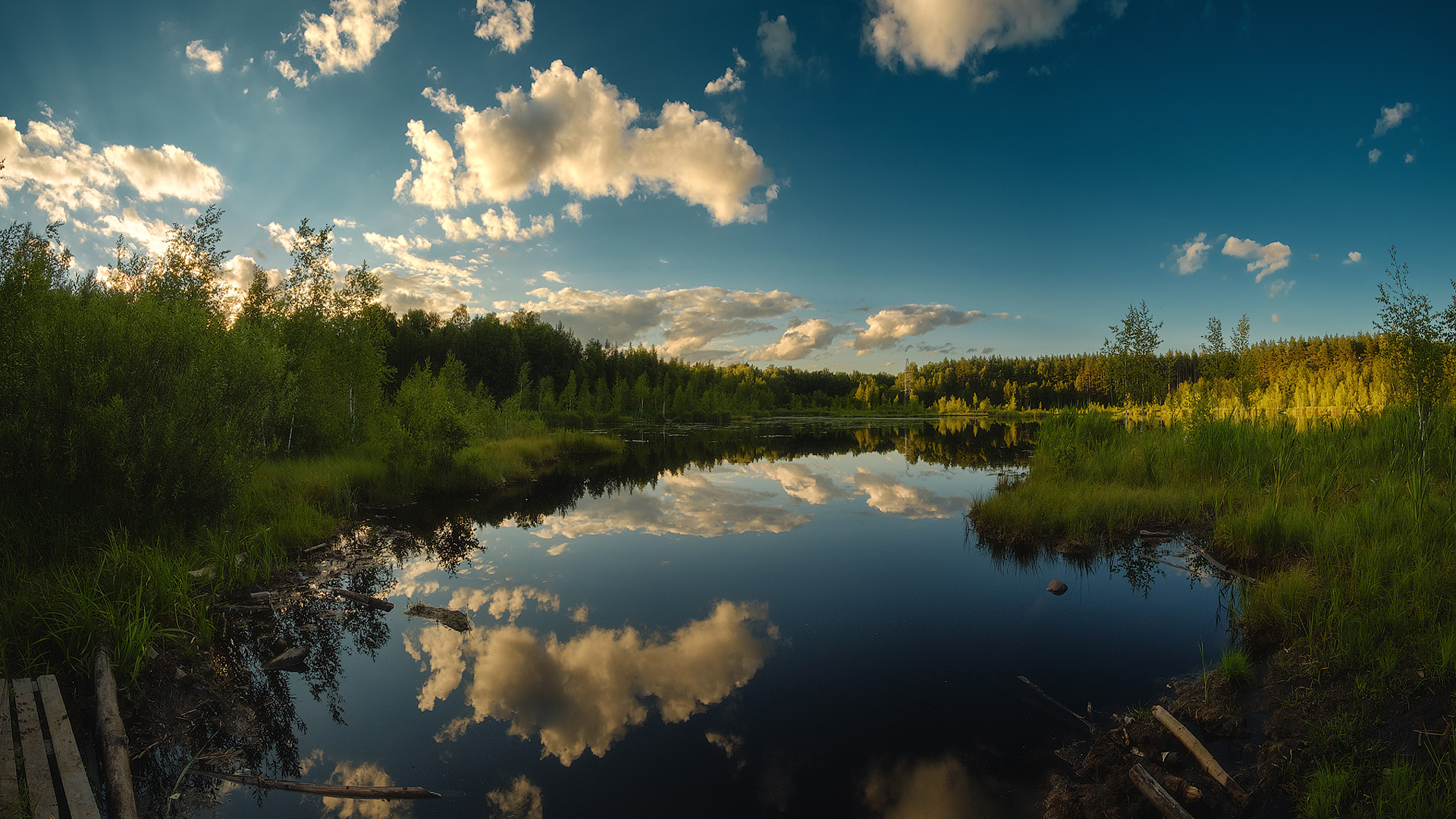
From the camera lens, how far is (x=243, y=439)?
31.4ft

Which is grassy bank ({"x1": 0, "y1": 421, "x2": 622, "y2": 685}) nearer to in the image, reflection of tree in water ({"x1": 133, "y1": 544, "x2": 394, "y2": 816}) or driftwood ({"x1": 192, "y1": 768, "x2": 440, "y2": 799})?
reflection of tree in water ({"x1": 133, "y1": 544, "x2": 394, "y2": 816})

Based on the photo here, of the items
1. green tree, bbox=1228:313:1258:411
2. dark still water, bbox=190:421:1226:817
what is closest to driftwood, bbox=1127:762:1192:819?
dark still water, bbox=190:421:1226:817

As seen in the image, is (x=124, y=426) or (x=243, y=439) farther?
(x=243, y=439)

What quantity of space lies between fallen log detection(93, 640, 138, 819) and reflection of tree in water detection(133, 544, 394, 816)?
31 centimetres

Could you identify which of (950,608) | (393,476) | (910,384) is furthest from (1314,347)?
(393,476)

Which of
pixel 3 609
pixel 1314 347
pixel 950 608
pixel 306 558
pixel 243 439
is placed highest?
pixel 1314 347

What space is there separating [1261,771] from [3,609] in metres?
11.5

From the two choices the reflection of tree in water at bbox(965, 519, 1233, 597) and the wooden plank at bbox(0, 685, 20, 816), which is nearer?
the wooden plank at bbox(0, 685, 20, 816)

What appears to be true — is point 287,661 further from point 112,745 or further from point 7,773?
point 7,773

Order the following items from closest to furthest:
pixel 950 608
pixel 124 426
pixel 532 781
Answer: pixel 532 781 → pixel 124 426 → pixel 950 608

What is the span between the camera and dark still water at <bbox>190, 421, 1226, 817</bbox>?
4.79 meters

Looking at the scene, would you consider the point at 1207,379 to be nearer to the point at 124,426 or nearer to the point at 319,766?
the point at 319,766

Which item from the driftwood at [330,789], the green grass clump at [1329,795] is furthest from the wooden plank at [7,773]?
the green grass clump at [1329,795]

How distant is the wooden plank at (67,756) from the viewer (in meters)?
3.66
